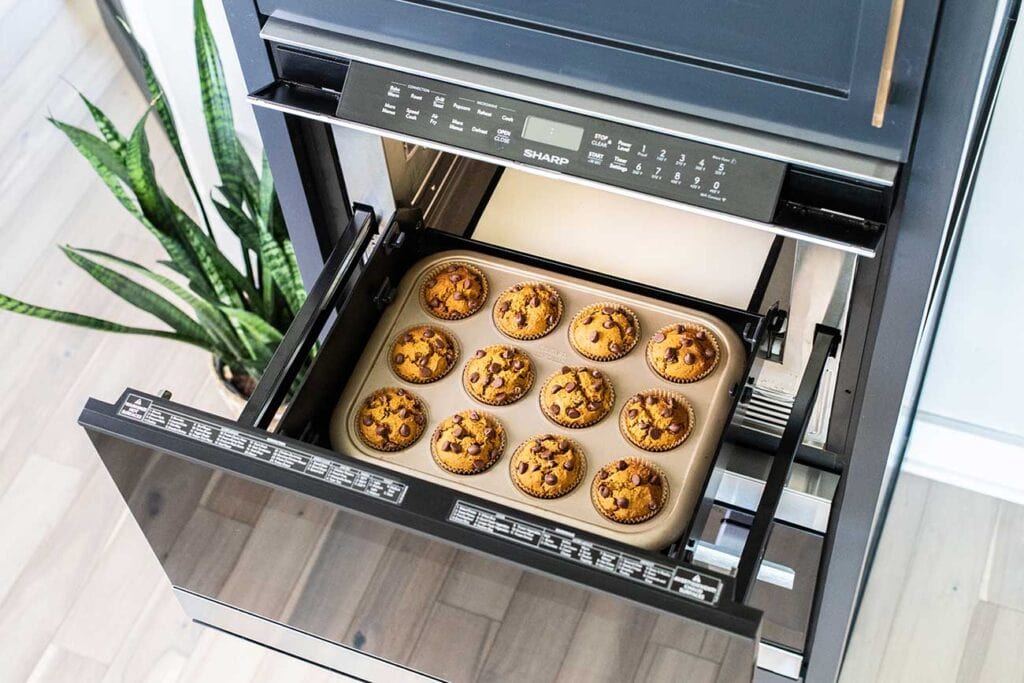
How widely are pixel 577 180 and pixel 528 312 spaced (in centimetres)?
27

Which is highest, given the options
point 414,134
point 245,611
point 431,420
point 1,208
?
A: point 1,208

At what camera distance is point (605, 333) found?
1.30 meters

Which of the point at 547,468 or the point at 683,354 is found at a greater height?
the point at 683,354

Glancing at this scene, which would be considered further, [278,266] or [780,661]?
[278,266]

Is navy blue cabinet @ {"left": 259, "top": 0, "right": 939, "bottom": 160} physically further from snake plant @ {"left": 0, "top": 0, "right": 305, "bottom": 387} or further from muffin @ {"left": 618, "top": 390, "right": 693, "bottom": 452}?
snake plant @ {"left": 0, "top": 0, "right": 305, "bottom": 387}

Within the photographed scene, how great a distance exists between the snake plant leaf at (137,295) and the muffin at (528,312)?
1.72 ft

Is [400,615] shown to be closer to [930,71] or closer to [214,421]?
[214,421]

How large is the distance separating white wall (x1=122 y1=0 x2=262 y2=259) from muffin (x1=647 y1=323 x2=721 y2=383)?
644 millimetres

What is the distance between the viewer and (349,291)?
1313mm

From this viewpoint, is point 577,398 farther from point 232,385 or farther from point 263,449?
point 232,385

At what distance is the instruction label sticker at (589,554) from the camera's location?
0.96 m

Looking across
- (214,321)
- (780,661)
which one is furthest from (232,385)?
(780,661)

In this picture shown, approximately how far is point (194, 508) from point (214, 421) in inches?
4.5

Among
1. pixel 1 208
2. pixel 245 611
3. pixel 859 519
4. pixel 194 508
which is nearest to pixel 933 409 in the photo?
pixel 859 519
